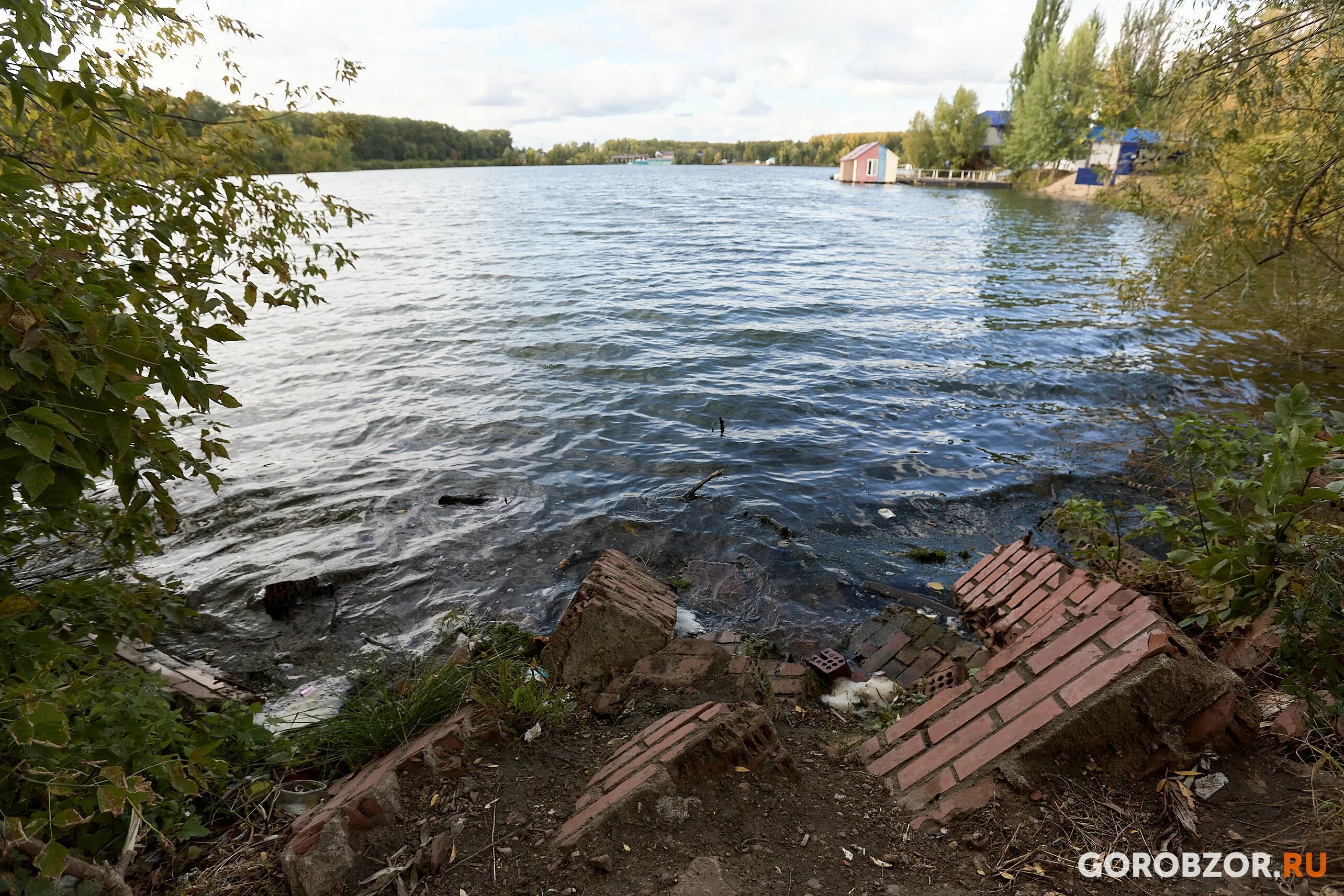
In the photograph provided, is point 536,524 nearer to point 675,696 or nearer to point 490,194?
point 675,696

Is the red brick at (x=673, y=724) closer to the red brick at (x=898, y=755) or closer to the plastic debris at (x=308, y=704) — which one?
the red brick at (x=898, y=755)

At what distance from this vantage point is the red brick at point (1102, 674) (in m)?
2.76

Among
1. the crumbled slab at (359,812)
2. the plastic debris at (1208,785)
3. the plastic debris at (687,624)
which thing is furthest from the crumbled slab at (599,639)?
the plastic debris at (1208,785)

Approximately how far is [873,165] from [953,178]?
35.7ft

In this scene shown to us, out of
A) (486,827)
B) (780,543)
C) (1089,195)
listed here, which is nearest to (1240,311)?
(780,543)

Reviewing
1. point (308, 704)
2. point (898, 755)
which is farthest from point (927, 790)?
point (308, 704)

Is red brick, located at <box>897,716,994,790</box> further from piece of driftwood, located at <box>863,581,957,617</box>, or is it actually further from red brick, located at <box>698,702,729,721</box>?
piece of driftwood, located at <box>863,581,957,617</box>

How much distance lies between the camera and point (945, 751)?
9.95 ft

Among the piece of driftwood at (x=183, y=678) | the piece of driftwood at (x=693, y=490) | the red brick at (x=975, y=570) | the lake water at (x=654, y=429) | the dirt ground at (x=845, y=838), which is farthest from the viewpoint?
Result: the piece of driftwood at (x=693, y=490)

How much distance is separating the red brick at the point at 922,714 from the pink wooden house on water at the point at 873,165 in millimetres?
92219

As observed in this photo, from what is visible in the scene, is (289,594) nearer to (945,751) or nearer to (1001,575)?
(945,751)

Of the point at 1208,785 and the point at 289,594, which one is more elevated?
the point at 1208,785

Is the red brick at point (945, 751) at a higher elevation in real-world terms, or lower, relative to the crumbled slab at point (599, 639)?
higher

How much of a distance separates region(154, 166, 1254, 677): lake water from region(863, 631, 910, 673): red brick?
71 centimetres
